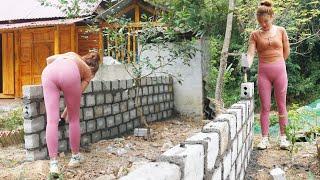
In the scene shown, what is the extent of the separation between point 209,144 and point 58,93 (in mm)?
2536

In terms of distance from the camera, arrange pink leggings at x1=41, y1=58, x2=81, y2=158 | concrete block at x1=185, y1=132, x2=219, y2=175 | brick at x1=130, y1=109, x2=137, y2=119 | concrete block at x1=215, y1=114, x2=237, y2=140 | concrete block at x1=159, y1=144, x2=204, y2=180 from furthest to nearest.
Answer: brick at x1=130, y1=109, x2=137, y2=119 < pink leggings at x1=41, y1=58, x2=81, y2=158 < concrete block at x1=215, y1=114, x2=237, y2=140 < concrete block at x1=185, y1=132, x2=219, y2=175 < concrete block at x1=159, y1=144, x2=204, y2=180

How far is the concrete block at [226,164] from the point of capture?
9.55 ft

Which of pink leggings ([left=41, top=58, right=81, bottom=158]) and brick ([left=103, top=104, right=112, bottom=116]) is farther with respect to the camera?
brick ([left=103, top=104, right=112, bottom=116])

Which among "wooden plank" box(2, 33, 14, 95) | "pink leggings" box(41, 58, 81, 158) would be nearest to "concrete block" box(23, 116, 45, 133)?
"pink leggings" box(41, 58, 81, 158)

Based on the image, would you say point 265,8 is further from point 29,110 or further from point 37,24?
point 37,24

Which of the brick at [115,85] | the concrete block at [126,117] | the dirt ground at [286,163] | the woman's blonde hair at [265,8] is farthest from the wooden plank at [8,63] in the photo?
the woman's blonde hair at [265,8]

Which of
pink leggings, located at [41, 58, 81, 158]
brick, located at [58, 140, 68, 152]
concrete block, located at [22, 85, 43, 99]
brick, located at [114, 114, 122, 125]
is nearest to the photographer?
pink leggings, located at [41, 58, 81, 158]

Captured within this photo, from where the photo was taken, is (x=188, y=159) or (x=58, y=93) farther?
(x=58, y=93)

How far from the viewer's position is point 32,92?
15.2 feet

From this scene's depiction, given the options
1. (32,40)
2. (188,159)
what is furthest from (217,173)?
(32,40)

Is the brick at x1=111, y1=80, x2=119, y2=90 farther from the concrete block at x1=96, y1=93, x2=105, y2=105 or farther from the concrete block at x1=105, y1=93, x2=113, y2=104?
the concrete block at x1=96, y1=93, x2=105, y2=105

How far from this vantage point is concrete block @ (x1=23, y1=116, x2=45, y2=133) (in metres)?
4.63

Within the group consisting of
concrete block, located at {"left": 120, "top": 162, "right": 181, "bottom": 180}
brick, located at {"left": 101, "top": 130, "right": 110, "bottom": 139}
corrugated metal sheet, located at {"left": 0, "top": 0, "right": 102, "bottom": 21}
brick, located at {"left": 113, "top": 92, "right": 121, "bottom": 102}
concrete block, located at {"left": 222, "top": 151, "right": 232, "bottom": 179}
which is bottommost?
brick, located at {"left": 101, "top": 130, "right": 110, "bottom": 139}

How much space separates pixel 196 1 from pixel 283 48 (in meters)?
3.05
